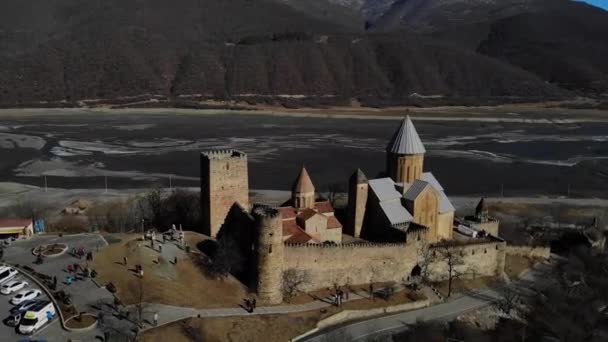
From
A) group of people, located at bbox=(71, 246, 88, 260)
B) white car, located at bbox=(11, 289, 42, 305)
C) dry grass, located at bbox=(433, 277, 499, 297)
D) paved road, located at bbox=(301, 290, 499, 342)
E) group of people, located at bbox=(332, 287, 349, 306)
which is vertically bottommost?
paved road, located at bbox=(301, 290, 499, 342)

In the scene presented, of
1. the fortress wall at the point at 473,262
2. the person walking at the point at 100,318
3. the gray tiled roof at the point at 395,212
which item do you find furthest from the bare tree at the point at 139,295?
the fortress wall at the point at 473,262

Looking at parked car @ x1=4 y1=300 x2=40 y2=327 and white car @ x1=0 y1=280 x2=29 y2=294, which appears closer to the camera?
parked car @ x1=4 y1=300 x2=40 y2=327

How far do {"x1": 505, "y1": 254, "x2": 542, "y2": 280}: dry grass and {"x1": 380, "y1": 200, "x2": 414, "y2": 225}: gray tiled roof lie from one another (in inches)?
276

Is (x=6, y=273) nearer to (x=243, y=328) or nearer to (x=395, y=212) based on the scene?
(x=243, y=328)

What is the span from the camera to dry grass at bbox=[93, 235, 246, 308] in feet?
88.0

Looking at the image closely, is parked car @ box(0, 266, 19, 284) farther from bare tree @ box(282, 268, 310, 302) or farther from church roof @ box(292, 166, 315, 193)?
church roof @ box(292, 166, 315, 193)

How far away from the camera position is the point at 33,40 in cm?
15512

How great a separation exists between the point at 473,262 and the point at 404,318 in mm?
6930

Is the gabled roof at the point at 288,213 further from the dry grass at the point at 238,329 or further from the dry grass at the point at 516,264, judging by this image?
the dry grass at the point at 516,264

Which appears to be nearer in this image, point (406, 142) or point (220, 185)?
point (220, 185)

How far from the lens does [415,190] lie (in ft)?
115

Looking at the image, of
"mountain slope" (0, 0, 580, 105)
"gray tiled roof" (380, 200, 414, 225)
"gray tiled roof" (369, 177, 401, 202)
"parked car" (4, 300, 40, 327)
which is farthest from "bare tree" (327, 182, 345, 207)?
"mountain slope" (0, 0, 580, 105)

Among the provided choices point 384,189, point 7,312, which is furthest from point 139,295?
point 384,189

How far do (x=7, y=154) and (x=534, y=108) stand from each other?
106920 mm
